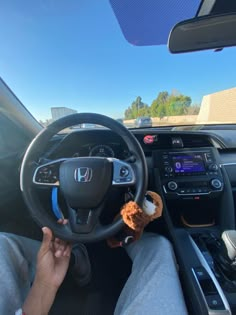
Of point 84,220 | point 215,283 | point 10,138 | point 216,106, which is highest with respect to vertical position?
point 216,106

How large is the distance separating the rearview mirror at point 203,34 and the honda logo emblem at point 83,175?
0.66 m

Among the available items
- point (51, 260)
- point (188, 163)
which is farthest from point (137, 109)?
point (51, 260)

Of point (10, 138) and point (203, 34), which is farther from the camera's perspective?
point (10, 138)

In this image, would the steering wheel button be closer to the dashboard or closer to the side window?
the dashboard

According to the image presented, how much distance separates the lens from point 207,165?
1779 millimetres

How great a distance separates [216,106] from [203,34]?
3.45 feet

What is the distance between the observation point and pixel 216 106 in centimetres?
212

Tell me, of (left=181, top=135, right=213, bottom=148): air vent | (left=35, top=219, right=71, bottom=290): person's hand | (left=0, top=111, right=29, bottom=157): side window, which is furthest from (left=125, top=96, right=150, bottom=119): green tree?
(left=35, top=219, right=71, bottom=290): person's hand

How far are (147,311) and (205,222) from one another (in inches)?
38.7

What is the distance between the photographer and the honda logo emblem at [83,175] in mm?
1245

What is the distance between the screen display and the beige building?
47 centimetres

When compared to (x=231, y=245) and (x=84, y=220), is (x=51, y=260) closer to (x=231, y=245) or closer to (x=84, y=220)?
(x=84, y=220)

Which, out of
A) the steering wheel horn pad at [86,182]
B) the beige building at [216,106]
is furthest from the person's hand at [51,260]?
the beige building at [216,106]

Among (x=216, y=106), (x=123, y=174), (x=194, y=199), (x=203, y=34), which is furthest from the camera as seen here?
(x=216, y=106)
